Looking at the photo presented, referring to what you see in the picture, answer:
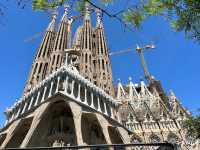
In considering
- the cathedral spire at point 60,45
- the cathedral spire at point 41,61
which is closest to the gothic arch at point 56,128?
the cathedral spire at point 41,61

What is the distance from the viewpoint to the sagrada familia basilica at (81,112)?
24.9m

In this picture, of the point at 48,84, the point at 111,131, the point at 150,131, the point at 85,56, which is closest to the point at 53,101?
the point at 48,84

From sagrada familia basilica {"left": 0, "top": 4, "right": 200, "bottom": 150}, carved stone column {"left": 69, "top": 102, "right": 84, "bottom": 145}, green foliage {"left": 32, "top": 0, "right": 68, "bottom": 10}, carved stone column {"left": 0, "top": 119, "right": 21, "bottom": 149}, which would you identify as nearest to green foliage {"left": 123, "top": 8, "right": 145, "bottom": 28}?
green foliage {"left": 32, "top": 0, "right": 68, "bottom": 10}

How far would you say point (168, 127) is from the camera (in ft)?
108

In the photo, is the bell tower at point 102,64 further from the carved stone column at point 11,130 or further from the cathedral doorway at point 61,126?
the carved stone column at point 11,130

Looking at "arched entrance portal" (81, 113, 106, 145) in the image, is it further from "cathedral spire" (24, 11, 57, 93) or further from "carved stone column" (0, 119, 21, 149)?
"cathedral spire" (24, 11, 57, 93)

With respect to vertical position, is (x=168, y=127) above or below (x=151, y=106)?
below

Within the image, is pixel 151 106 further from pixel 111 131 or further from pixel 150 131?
pixel 111 131

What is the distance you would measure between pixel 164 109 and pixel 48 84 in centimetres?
1900

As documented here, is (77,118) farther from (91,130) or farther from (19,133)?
(19,133)

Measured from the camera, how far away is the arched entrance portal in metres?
25.2

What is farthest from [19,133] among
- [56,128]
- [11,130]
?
[56,128]

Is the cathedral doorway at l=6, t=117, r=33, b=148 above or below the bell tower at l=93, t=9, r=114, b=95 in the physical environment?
below

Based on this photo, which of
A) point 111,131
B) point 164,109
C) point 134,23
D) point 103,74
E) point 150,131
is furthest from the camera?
point 103,74
